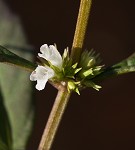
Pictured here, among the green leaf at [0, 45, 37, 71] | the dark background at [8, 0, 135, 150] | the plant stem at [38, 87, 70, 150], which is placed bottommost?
the plant stem at [38, 87, 70, 150]

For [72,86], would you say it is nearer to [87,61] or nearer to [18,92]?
[87,61]

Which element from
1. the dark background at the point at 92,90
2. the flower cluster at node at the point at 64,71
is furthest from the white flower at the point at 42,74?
the dark background at the point at 92,90

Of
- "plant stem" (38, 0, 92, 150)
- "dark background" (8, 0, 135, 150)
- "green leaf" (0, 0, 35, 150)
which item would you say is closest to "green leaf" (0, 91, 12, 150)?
"green leaf" (0, 0, 35, 150)

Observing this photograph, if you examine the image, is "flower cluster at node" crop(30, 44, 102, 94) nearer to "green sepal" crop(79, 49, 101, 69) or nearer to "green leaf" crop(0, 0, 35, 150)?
"green sepal" crop(79, 49, 101, 69)

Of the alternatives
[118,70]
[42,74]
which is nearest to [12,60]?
[42,74]

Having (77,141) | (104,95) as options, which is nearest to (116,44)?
(104,95)

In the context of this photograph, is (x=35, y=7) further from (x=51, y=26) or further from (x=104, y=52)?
(x=104, y=52)

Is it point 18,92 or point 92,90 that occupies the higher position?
point 92,90
